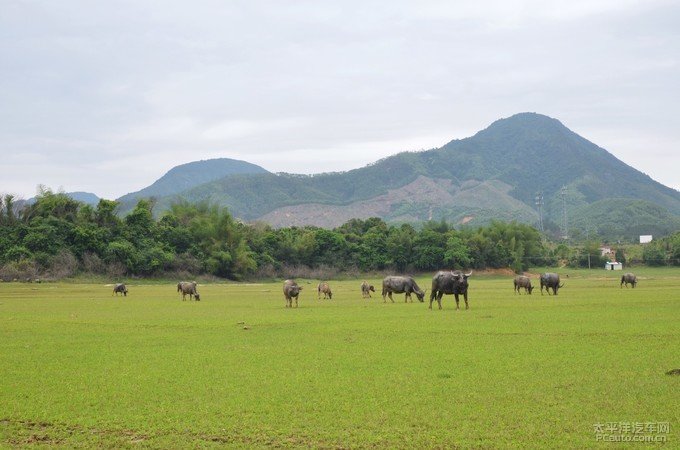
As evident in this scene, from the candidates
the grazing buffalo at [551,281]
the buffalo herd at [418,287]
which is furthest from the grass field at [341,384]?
the grazing buffalo at [551,281]

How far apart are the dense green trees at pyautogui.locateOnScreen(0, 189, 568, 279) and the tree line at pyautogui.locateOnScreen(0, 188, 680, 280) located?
5.2 inches

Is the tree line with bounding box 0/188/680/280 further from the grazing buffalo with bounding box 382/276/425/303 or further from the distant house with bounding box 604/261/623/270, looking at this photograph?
the grazing buffalo with bounding box 382/276/425/303

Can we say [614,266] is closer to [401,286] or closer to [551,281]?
[551,281]

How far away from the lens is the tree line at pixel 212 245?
69.4 meters

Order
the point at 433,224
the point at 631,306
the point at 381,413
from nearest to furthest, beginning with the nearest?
the point at 381,413 < the point at 631,306 < the point at 433,224

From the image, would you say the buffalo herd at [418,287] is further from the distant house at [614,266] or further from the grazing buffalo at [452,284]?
the distant house at [614,266]

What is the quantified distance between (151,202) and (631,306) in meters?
73.6

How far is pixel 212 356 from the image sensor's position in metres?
15.3

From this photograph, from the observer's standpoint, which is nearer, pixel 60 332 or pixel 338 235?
pixel 60 332

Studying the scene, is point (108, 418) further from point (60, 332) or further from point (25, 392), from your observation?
point (60, 332)

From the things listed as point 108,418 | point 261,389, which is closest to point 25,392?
point 108,418

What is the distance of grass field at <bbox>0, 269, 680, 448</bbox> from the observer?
8.98m

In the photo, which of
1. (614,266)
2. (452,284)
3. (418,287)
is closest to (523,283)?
(418,287)

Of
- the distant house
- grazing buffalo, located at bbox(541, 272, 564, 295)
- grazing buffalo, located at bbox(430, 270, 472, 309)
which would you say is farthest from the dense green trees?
grazing buffalo, located at bbox(430, 270, 472, 309)
